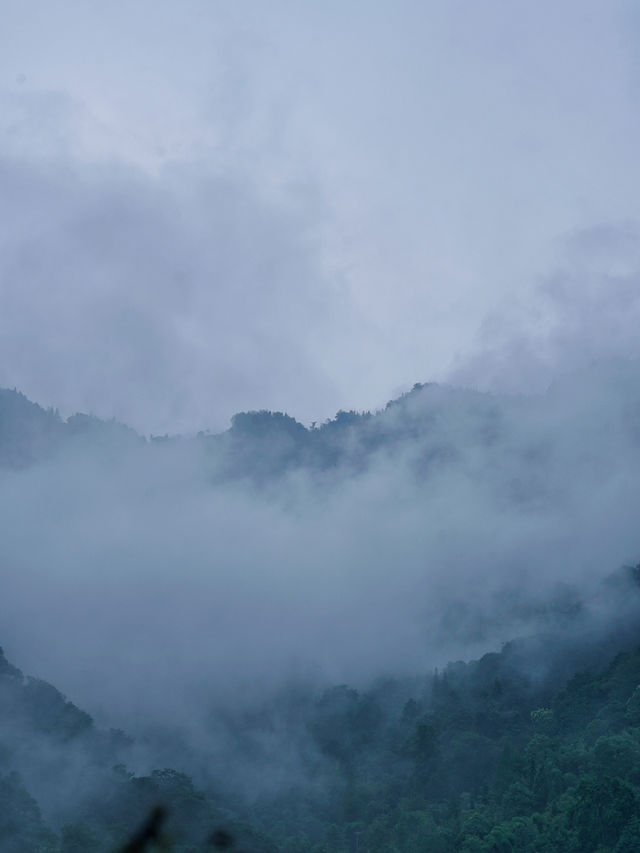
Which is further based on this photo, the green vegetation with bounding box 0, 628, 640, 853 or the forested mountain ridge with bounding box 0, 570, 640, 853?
the forested mountain ridge with bounding box 0, 570, 640, 853

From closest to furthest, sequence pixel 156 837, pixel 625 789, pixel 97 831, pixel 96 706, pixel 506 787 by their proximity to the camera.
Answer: pixel 156 837 < pixel 625 789 < pixel 97 831 < pixel 506 787 < pixel 96 706

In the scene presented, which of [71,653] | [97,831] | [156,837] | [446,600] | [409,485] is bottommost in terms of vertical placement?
[156,837]

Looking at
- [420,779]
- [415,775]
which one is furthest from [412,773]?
[420,779]

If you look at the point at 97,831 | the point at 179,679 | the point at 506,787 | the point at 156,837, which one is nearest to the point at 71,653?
the point at 179,679

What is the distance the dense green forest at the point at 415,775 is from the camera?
121 ft

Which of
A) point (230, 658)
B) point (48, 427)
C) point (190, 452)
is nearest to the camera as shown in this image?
point (230, 658)

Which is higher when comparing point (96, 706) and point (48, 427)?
point (48, 427)

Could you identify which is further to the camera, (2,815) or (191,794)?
(191,794)

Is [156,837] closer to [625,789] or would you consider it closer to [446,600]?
[625,789]

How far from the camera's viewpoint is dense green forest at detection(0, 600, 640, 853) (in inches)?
1447

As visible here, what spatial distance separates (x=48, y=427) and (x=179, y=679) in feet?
126

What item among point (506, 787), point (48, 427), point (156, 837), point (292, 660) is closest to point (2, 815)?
point (506, 787)

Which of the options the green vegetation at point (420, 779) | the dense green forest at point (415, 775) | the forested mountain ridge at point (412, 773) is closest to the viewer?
the green vegetation at point (420, 779)

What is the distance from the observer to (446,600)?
78312mm
